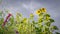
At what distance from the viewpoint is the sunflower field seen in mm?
1063

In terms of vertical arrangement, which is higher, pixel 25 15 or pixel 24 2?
pixel 24 2

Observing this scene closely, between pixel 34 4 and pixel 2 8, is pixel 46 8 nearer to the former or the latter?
pixel 34 4

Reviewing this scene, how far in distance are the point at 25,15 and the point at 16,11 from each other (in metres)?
0.08

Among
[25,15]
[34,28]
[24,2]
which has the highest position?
[24,2]

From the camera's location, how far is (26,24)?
108cm

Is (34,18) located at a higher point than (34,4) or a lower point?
lower

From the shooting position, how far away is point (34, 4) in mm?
1113

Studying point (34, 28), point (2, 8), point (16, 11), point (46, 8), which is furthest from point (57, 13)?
point (2, 8)

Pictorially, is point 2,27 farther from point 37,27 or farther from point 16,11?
point 37,27

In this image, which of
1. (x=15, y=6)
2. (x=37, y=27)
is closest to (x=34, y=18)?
(x=37, y=27)

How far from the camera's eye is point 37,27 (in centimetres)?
109

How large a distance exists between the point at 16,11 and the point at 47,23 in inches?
10.0

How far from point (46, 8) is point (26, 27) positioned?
214 millimetres

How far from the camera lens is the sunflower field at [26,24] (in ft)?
3.49
